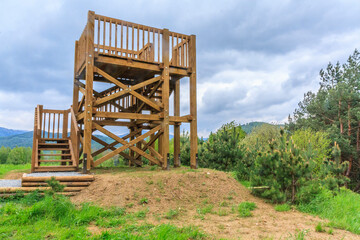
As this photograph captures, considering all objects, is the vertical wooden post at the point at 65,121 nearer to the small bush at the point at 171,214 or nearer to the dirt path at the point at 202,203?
the dirt path at the point at 202,203

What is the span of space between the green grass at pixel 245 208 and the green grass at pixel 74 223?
5.34 feet

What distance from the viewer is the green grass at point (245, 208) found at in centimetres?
582

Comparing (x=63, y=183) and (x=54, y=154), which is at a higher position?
(x=54, y=154)

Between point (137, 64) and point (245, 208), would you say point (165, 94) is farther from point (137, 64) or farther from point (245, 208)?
point (245, 208)

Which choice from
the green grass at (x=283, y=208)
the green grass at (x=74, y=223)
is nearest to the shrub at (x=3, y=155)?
the green grass at (x=74, y=223)

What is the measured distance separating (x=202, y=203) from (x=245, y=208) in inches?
39.2

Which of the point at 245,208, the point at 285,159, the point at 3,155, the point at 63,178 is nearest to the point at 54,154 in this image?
the point at 63,178

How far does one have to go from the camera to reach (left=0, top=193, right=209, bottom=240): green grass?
418 cm

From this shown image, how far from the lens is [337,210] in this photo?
6.66 metres

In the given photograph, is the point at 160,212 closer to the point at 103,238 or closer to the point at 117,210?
the point at 117,210

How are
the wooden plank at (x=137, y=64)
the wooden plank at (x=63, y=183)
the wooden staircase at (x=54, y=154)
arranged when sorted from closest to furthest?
1. the wooden plank at (x=63, y=183)
2. the wooden plank at (x=137, y=64)
3. the wooden staircase at (x=54, y=154)

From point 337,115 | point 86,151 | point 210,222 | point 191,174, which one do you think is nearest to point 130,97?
point 86,151

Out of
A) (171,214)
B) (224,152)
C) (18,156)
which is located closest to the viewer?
(171,214)

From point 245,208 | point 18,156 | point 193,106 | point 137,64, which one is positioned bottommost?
point 245,208
